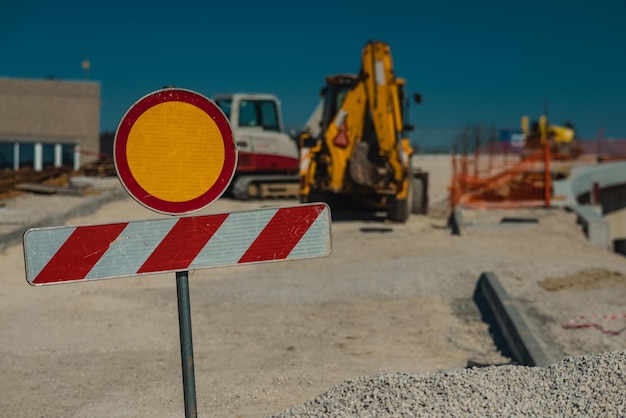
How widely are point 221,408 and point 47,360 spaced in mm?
2108

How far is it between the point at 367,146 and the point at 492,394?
12616 mm

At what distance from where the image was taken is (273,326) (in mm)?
8516

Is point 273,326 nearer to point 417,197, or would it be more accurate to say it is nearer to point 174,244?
point 174,244

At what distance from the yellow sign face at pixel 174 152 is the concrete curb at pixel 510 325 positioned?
10.9 feet

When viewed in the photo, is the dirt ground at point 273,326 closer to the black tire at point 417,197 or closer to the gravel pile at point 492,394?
the gravel pile at point 492,394

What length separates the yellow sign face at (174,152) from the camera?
386cm

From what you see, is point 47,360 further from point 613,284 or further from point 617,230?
point 617,230

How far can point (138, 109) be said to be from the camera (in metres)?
3.84

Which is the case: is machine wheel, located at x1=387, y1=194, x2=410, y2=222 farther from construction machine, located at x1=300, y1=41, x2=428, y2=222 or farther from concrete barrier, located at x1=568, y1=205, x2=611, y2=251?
concrete barrier, located at x1=568, y1=205, x2=611, y2=251

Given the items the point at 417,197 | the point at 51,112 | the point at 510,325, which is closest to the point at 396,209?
the point at 417,197

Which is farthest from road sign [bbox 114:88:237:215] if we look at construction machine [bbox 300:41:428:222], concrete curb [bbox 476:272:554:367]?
construction machine [bbox 300:41:428:222]

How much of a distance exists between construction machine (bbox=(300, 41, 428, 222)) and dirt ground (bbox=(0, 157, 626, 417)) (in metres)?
3.14

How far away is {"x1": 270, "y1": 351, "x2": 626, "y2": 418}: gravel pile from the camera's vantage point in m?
4.24

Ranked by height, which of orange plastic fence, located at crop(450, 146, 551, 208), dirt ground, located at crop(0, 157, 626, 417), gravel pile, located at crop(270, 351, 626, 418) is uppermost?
orange plastic fence, located at crop(450, 146, 551, 208)
